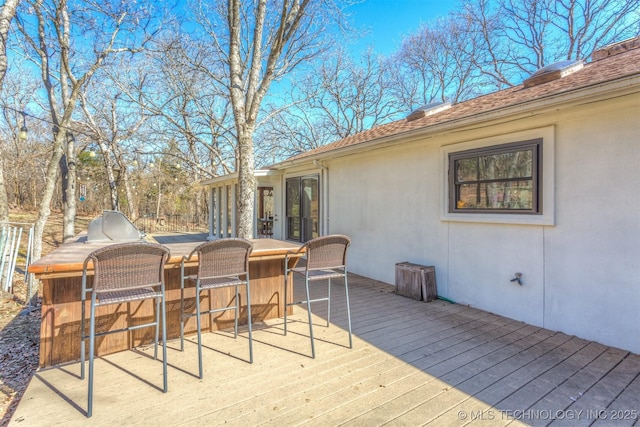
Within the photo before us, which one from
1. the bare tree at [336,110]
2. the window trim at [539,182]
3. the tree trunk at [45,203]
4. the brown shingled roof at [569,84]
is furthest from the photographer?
the bare tree at [336,110]

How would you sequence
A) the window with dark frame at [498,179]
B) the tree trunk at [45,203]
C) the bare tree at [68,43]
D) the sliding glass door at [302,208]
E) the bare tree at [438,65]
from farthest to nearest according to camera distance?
the bare tree at [438,65] → the sliding glass door at [302,208] → the bare tree at [68,43] → the tree trunk at [45,203] → the window with dark frame at [498,179]

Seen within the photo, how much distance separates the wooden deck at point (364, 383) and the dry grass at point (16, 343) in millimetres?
205

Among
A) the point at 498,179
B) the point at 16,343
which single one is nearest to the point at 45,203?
the point at 16,343

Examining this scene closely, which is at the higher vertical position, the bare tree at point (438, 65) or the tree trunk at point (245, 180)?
the bare tree at point (438, 65)

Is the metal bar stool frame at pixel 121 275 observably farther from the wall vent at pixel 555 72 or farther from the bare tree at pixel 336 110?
the bare tree at pixel 336 110

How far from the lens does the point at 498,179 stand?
4.12m

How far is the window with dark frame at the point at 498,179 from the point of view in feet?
12.3

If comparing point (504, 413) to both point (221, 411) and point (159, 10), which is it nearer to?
point (221, 411)

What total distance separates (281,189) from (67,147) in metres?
5.43

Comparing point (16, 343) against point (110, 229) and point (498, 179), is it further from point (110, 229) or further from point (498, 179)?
point (498, 179)

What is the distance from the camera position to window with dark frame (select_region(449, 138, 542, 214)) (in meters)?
3.76

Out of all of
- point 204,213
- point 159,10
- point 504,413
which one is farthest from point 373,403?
point 204,213

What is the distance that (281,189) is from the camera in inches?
356

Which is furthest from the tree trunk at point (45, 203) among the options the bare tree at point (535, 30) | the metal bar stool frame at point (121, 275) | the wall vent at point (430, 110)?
the bare tree at point (535, 30)
